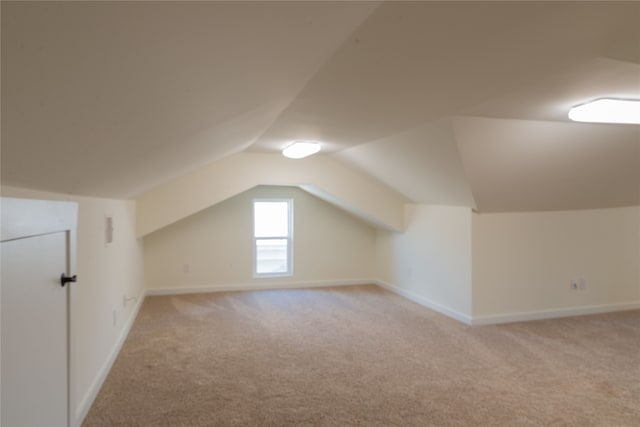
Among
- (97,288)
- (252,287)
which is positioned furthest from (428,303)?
(97,288)

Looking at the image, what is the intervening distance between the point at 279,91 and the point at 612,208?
4.96 meters

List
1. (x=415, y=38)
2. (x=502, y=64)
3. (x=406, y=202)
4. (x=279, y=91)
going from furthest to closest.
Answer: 1. (x=406, y=202)
2. (x=279, y=91)
3. (x=502, y=64)
4. (x=415, y=38)

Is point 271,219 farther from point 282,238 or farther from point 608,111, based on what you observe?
point 608,111

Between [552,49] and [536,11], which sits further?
[552,49]

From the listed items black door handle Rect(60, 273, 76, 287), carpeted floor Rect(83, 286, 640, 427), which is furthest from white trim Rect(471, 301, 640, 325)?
black door handle Rect(60, 273, 76, 287)

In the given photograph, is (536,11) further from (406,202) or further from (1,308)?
(406,202)

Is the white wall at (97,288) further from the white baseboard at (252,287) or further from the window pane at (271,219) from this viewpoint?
the window pane at (271,219)

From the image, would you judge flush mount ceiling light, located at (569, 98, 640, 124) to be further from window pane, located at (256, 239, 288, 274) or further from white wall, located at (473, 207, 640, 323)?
window pane, located at (256, 239, 288, 274)

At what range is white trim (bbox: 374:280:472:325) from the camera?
461cm

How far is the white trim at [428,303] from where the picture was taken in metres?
4.61

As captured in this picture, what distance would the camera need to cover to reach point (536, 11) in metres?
1.35

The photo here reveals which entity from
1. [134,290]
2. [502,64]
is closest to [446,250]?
[502,64]

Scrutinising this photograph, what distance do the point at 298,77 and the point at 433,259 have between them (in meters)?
3.94

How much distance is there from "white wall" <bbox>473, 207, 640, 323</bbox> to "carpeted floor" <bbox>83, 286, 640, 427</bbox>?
22 cm
